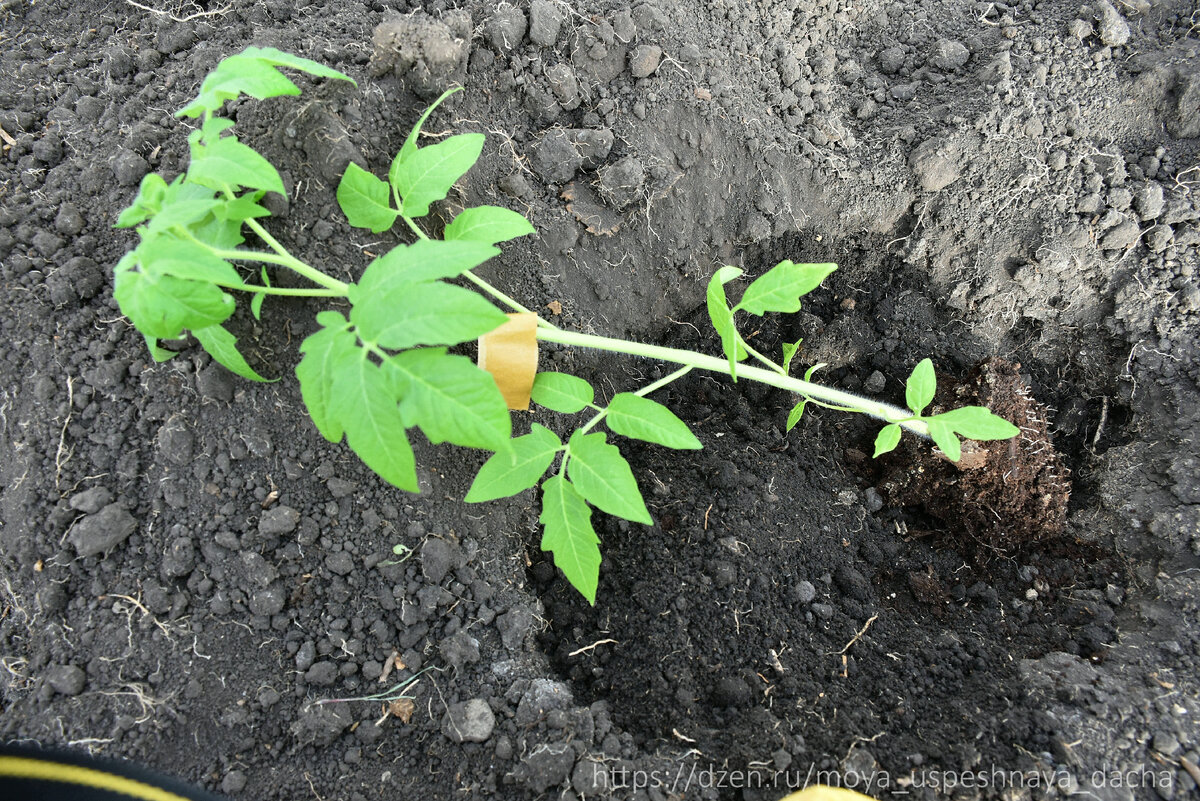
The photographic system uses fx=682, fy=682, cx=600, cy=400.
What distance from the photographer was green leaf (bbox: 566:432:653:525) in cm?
130

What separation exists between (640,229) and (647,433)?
78cm

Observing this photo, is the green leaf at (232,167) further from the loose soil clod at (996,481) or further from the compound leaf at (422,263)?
the loose soil clod at (996,481)

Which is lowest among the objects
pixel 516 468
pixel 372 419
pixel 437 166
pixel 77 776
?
pixel 77 776

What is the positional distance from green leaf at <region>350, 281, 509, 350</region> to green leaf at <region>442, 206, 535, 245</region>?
12.7 inches

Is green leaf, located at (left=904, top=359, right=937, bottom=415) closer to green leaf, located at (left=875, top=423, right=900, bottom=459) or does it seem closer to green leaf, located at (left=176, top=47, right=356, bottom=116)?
green leaf, located at (left=875, top=423, right=900, bottom=459)

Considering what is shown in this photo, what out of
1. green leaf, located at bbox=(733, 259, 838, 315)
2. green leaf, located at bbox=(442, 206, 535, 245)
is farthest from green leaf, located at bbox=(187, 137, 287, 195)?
green leaf, located at bbox=(733, 259, 838, 315)

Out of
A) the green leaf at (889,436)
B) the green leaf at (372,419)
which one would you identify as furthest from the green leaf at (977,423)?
the green leaf at (372,419)

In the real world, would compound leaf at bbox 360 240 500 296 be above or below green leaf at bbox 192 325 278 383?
above

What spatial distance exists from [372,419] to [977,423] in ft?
4.25

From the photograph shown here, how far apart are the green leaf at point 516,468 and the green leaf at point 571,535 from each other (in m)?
0.05

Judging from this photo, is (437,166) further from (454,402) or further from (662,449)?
(662,449)

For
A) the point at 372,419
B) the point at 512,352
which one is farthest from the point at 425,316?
the point at 512,352

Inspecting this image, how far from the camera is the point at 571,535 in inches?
53.7

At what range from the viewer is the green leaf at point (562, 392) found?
1.48m
